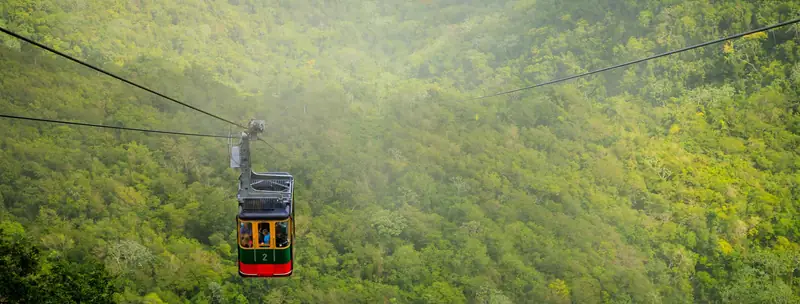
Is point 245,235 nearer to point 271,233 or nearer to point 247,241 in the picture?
point 247,241

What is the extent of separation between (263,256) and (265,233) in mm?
544

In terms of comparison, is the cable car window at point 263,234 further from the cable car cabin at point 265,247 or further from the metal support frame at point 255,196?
the metal support frame at point 255,196

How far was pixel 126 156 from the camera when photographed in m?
34.9

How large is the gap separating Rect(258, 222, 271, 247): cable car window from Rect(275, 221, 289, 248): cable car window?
0.17 m

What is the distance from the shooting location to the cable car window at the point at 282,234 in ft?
42.3

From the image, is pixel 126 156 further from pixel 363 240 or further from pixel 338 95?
pixel 338 95

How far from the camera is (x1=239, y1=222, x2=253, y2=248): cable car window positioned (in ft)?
41.7

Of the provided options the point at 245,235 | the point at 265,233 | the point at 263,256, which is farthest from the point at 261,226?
the point at 263,256

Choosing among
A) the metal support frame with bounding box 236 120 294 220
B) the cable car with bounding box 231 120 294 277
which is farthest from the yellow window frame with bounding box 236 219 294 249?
the metal support frame with bounding box 236 120 294 220

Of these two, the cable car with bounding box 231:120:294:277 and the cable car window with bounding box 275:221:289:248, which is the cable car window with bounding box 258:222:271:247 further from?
the cable car window with bounding box 275:221:289:248

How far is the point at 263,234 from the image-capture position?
42.1ft

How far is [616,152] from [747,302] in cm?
1509

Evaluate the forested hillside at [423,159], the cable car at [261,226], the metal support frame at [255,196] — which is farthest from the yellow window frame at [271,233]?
the forested hillside at [423,159]

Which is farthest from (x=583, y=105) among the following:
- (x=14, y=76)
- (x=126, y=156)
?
(x=14, y=76)
